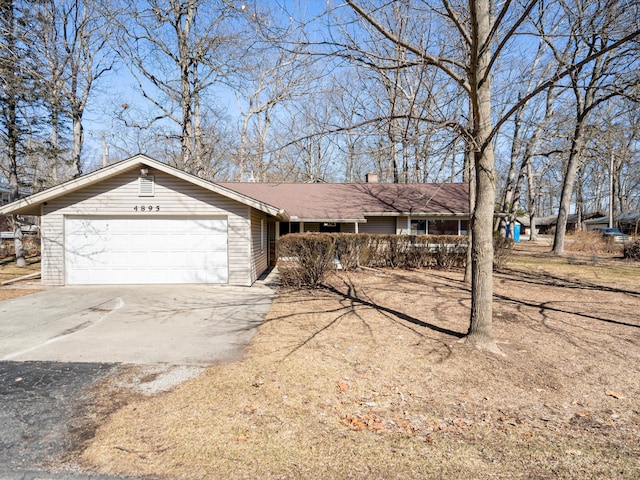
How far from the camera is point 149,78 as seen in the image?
18859 millimetres

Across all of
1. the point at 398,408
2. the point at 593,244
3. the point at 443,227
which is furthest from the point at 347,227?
the point at 593,244

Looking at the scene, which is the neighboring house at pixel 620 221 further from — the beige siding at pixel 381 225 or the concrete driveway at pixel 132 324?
the concrete driveway at pixel 132 324

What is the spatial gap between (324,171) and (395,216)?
1685cm

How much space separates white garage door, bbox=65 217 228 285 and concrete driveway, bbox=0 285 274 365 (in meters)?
0.79

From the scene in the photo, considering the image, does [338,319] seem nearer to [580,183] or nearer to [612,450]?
[612,450]

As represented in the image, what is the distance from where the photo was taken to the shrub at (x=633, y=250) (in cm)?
1652

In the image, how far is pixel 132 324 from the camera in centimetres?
640

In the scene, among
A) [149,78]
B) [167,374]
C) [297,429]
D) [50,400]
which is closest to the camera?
[297,429]

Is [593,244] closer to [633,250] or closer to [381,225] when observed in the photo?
[633,250]

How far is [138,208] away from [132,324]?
5137mm

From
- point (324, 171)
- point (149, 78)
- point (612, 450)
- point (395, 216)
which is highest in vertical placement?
point (149, 78)

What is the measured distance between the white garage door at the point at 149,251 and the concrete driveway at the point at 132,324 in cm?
79

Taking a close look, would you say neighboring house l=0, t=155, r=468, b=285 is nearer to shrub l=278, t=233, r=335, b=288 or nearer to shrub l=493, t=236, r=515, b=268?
shrub l=278, t=233, r=335, b=288

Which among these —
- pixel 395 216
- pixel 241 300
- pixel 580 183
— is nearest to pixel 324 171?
pixel 395 216
